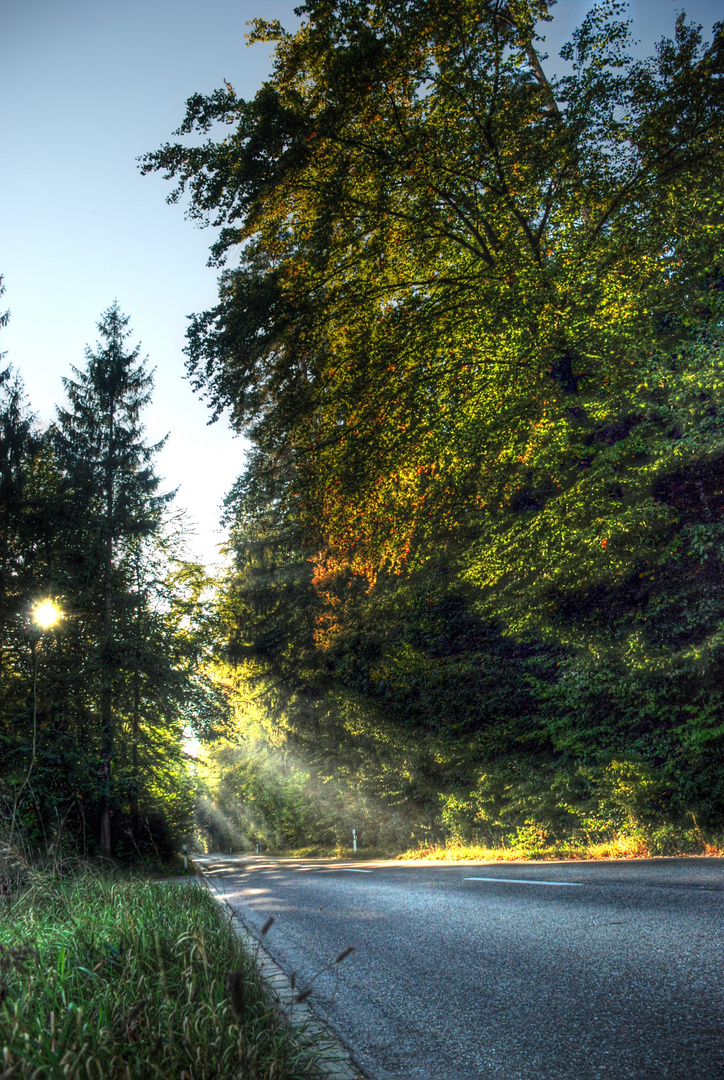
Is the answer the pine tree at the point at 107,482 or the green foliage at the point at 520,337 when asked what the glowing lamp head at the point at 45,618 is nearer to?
the pine tree at the point at 107,482

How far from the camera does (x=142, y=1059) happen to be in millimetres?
2211

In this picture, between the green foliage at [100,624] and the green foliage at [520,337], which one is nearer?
the green foliage at [520,337]

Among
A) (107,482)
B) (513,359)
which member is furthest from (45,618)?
(513,359)

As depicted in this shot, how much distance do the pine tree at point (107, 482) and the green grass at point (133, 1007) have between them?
16.2 m

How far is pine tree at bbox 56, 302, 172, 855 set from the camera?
19.7 metres

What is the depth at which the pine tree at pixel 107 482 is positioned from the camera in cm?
1970

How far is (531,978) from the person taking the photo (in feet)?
12.5

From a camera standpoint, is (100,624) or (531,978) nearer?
(531,978)

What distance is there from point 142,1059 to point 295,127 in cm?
1178

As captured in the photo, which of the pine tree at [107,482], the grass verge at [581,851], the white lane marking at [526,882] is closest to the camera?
the white lane marking at [526,882]

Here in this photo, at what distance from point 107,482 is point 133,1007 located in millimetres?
22801

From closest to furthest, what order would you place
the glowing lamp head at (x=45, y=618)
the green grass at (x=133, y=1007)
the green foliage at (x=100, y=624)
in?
the green grass at (x=133, y=1007) < the glowing lamp head at (x=45, y=618) < the green foliage at (x=100, y=624)

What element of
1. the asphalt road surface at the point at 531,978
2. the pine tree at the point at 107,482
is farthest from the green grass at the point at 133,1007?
the pine tree at the point at 107,482

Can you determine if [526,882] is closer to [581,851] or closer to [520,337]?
[581,851]
